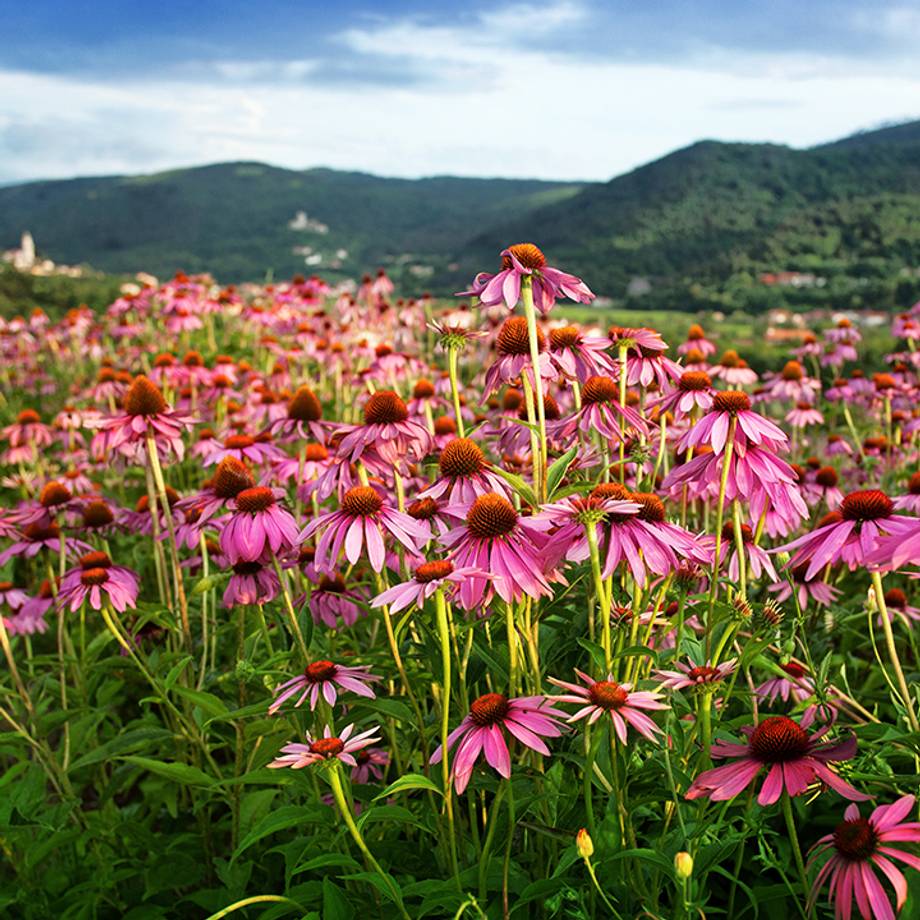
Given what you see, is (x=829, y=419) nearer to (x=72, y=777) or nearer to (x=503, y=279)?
(x=503, y=279)

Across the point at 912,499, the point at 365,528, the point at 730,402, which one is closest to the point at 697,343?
the point at 912,499

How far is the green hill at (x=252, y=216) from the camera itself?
249 ft

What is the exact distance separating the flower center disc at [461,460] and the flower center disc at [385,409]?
1.05 ft

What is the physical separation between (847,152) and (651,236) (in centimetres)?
2796

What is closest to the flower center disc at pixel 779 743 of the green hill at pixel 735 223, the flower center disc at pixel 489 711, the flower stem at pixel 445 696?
the flower center disc at pixel 489 711

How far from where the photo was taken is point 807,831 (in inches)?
91.8

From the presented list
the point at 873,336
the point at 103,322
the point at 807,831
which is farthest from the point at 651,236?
the point at 807,831

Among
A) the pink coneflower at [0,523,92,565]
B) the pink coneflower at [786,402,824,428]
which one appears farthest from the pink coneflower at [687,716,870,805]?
the pink coneflower at [786,402,824,428]

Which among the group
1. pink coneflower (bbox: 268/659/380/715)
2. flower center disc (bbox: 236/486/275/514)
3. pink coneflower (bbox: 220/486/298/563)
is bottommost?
pink coneflower (bbox: 268/659/380/715)

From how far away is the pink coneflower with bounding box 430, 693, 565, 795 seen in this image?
1.37 meters

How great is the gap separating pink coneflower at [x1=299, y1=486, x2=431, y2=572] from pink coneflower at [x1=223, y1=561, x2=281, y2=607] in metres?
0.51

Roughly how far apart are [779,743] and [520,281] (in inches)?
43.0

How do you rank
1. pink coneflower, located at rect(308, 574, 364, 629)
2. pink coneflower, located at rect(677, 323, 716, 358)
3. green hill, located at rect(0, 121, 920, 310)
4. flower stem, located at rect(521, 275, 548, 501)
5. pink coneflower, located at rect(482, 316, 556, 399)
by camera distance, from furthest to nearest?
green hill, located at rect(0, 121, 920, 310) < pink coneflower, located at rect(677, 323, 716, 358) < pink coneflower, located at rect(308, 574, 364, 629) < pink coneflower, located at rect(482, 316, 556, 399) < flower stem, located at rect(521, 275, 548, 501)

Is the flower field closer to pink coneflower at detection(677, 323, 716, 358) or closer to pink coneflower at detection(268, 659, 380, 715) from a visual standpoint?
pink coneflower at detection(268, 659, 380, 715)
